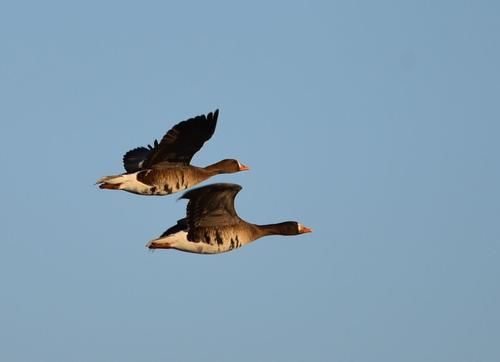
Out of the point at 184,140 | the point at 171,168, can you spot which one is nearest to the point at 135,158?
the point at 171,168

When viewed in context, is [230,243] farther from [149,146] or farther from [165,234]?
[149,146]

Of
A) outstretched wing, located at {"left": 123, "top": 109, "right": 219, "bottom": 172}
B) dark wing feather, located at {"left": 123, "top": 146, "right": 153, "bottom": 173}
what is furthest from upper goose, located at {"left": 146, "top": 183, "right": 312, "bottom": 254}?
dark wing feather, located at {"left": 123, "top": 146, "right": 153, "bottom": 173}

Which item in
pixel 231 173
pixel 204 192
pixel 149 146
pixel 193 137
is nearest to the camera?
pixel 204 192

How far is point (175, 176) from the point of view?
79.2 feet

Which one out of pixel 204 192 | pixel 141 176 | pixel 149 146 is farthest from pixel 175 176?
pixel 149 146

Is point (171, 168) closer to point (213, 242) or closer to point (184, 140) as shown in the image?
point (184, 140)

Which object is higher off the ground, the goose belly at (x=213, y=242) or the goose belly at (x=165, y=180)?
the goose belly at (x=165, y=180)

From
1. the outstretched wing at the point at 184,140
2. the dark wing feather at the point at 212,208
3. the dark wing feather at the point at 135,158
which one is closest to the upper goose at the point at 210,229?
the dark wing feather at the point at 212,208

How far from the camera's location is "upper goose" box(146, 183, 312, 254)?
73.3 feet

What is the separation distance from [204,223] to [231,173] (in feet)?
9.81

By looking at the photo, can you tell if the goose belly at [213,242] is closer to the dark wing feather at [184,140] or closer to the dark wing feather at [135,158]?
the dark wing feather at [184,140]

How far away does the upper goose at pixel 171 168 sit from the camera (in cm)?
2336

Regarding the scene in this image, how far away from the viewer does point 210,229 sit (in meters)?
22.9

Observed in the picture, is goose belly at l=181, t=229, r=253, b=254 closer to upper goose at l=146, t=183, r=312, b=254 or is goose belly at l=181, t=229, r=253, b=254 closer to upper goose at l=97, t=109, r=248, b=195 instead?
upper goose at l=146, t=183, r=312, b=254
